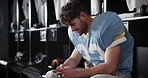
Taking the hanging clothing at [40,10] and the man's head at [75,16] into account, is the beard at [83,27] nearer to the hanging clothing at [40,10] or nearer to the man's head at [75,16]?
the man's head at [75,16]

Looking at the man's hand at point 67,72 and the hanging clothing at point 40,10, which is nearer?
the man's hand at point 67,72

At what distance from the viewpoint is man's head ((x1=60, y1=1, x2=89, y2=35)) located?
1571 millimetres

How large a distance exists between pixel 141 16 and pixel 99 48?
41 cm

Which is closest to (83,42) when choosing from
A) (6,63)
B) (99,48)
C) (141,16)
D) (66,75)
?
Result: (99,48)

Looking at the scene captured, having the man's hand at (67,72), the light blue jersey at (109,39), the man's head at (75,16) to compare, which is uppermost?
the man's head at (75,16)

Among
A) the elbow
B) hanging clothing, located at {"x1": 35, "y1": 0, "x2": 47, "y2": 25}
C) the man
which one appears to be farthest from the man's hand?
hanging clothing, located at {"x1": 35, "y1": 0, "x2": 47, "y2": 25}

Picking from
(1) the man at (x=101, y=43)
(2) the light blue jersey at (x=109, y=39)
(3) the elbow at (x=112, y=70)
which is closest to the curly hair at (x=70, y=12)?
(1) the man at (x=101, y=43)

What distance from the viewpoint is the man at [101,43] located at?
138 centimetres

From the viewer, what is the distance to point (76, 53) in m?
1.93

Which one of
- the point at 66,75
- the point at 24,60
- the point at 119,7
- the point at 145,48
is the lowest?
the point at 24,60

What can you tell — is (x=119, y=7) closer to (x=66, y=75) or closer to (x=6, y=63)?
(x=66, y=75)

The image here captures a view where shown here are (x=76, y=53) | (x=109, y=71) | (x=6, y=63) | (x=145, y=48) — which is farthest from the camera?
(x=6, y=63)

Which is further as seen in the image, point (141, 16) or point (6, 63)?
point (6, 63)

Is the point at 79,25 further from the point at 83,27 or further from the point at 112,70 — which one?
the point at 112,70
